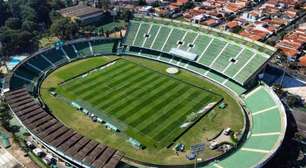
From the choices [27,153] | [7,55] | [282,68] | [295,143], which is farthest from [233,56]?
[7,55]

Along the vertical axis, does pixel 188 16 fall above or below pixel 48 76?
above

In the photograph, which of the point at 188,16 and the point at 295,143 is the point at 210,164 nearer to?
the point at 295,143

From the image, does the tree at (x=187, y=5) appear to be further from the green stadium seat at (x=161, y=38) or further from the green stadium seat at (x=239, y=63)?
the green stadium seat at (x=239, y=63)

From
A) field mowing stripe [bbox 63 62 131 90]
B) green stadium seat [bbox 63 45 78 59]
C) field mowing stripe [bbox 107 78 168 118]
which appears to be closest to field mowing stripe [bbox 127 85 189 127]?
field mowing stripe [bbox 107 78 168 118]

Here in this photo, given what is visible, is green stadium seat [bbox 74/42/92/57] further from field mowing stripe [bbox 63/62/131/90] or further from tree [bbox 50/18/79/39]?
tree [bbox 50/18/79/39]

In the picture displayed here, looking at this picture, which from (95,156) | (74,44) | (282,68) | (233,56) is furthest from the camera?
(74,44)

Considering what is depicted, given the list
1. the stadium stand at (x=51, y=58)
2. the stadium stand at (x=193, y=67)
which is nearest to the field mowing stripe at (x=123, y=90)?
the stadium stand at (x=193, y=67)

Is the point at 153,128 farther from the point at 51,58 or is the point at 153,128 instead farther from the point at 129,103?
the point at 51,58
